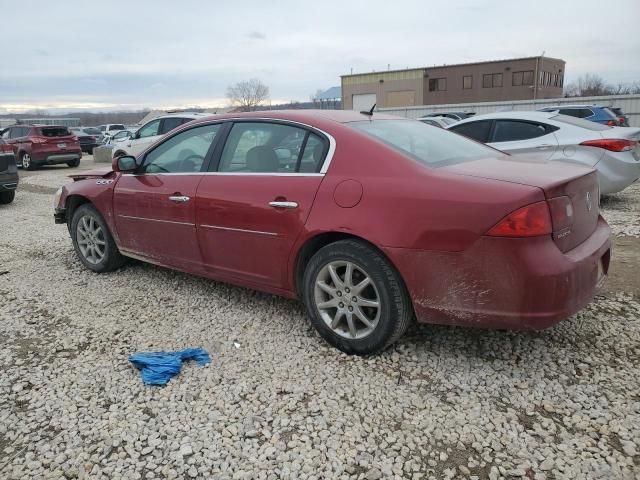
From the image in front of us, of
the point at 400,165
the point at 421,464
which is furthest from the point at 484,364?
the point at 400,165

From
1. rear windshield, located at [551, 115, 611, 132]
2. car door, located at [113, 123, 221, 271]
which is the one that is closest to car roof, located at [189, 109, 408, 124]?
car door, located at [113, 123, 221, 271]

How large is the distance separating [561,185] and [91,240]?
4.31 meters

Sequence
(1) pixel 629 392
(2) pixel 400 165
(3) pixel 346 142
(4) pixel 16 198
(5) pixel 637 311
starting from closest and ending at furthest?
(1) pixel 629 392
(2) pixel 400 165
(3) pixel 346 142
(5) pixel 637 311
(4) pixel 16 198

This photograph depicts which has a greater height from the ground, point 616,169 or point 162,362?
point 616,169

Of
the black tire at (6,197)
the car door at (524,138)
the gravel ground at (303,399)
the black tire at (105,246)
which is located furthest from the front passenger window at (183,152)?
the black tire at (6,197)

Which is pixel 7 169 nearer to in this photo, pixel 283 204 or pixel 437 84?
pixel 283 204

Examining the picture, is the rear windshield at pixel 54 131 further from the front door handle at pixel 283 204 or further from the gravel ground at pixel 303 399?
the front door handle at pixel 283 204

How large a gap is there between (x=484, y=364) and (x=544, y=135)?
519cm

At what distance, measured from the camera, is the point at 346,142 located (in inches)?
128

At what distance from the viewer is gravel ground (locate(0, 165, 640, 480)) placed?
2.36 m

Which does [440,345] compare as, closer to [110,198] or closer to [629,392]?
[629,392]

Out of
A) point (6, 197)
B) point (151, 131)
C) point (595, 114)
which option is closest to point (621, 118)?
point (595, 114)

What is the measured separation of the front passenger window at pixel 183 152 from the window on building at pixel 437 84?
5842 centimetres

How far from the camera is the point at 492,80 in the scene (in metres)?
56.4
